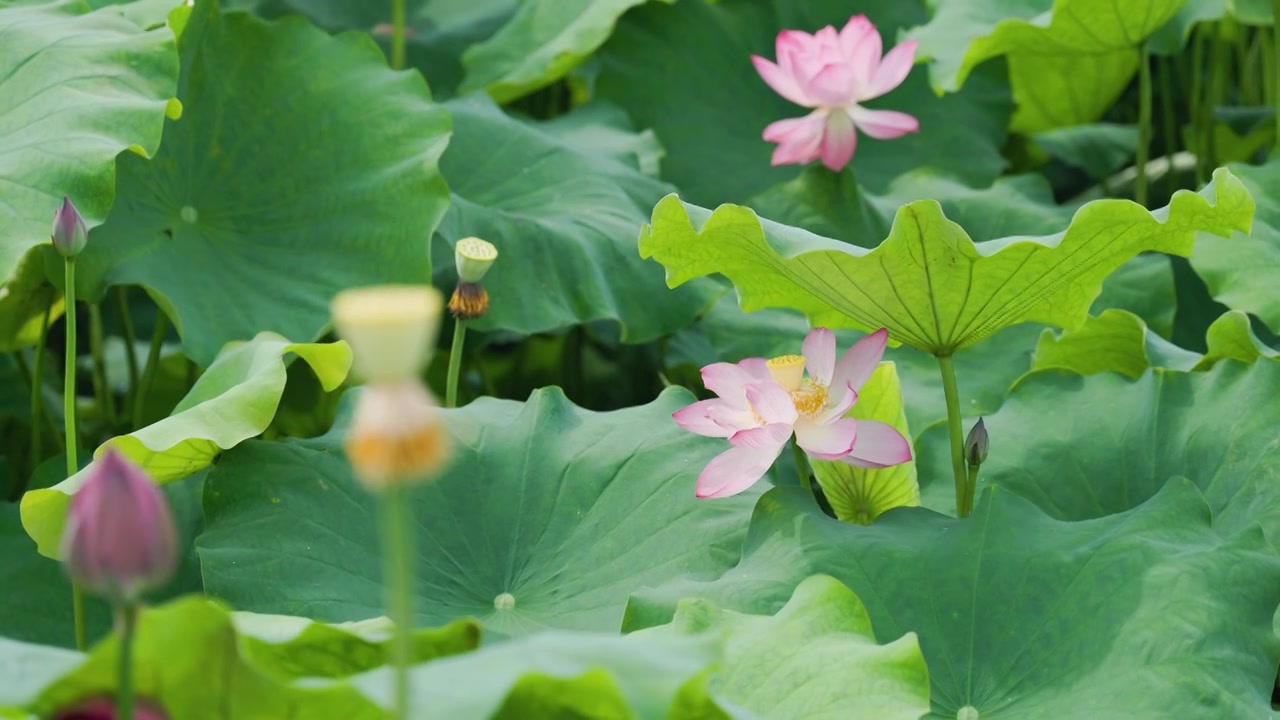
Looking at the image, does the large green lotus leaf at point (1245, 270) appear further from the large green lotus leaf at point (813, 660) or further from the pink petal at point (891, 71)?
the large green lotus leaf at point (813, 660)

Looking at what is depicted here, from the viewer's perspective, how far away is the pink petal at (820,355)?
1.09 m

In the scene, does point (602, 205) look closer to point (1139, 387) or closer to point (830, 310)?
point (830, 310)

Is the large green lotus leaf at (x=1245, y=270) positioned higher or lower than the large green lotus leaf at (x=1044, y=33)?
lower

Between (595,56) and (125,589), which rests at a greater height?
(125,589)

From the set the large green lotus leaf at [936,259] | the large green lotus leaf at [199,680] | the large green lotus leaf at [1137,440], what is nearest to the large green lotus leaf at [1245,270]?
the large green lotus leaf at [1137,440]

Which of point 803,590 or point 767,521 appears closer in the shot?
point 803,590

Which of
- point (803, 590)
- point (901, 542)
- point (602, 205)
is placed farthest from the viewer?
point (602, 205)

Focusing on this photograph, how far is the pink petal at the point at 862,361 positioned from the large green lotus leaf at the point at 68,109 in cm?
65

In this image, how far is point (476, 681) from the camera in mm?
542

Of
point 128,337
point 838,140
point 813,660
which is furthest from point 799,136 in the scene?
point 813,660

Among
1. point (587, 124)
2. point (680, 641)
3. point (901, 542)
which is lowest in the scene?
point (587, 124)

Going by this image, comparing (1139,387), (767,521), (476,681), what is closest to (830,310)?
(767,521)

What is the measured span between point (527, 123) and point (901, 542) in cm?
100

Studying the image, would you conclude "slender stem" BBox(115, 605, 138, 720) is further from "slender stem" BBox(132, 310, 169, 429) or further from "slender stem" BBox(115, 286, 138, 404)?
"slender stem" BBox(115, 286, 138, 404)
